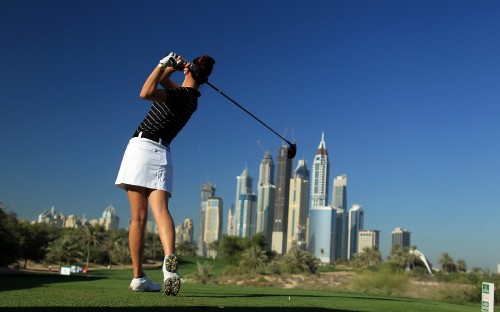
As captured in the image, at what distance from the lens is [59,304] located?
12.9ft

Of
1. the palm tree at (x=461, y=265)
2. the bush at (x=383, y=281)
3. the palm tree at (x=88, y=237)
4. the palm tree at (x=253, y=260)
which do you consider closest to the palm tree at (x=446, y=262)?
the palm tree at (x=461, y=265)

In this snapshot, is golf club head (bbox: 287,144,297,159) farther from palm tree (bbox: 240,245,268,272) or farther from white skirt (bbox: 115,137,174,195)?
palm tree (bbox: 240,245,268,272)

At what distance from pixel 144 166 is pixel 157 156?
17 centimetres

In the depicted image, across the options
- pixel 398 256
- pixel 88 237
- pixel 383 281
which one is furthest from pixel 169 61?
pixel 398 256

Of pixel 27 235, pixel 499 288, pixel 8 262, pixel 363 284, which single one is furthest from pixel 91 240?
pixel 499 288

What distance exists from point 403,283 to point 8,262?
1941 inches

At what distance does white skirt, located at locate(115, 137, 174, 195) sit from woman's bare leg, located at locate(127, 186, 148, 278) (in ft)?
0.45

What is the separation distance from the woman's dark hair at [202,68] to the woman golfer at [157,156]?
1cm

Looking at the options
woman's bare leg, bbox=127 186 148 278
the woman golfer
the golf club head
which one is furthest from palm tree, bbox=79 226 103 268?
the woman golfer

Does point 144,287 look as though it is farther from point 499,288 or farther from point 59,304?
point 499,288

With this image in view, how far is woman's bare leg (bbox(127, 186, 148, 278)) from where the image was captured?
516cm

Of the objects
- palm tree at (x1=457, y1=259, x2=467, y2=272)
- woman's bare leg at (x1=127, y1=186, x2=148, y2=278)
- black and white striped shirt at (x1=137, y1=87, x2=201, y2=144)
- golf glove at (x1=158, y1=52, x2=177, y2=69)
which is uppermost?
golf glove at (x1=158, y1=52, x2=177, y2=69)

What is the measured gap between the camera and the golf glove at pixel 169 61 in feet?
16.8

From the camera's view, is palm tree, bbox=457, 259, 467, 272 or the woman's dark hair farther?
palm tree, bbox=457, 259, 467, 272
